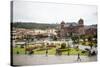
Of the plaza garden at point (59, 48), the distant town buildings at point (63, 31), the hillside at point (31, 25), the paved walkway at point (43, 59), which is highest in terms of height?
the hillside at point (31, 25)

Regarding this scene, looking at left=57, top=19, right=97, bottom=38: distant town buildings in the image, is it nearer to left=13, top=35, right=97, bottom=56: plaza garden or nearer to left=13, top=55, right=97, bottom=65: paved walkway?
left=13, top=35, right=97, bottom=56: plaza garden

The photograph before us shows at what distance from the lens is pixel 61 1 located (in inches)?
96.7

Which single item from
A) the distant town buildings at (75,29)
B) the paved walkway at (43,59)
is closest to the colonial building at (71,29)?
the distant town buildings at (75,29)

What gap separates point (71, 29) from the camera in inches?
97.7

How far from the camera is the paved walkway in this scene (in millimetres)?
2270

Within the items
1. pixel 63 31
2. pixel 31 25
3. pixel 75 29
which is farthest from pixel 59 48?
pixel 31 25

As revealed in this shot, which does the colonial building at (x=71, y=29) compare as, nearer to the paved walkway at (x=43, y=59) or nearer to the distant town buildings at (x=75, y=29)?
the distant town buildings at (x=75, y=29)

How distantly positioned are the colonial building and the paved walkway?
0.91ft

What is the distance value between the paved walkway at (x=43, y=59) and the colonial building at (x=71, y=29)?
28cm

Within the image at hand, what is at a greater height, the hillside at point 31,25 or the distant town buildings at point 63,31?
the hillside at point 31,25

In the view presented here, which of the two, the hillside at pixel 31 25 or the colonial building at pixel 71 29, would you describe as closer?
the hillside at pixel 31 25

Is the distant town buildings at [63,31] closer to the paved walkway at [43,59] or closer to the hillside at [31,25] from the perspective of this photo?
the hillside at [31,25]

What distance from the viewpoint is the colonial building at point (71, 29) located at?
244 centimetres

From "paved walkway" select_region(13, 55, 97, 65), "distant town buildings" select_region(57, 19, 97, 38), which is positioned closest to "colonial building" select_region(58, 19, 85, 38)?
"distant town buildings" select_region(57, 19, 97, 38)
